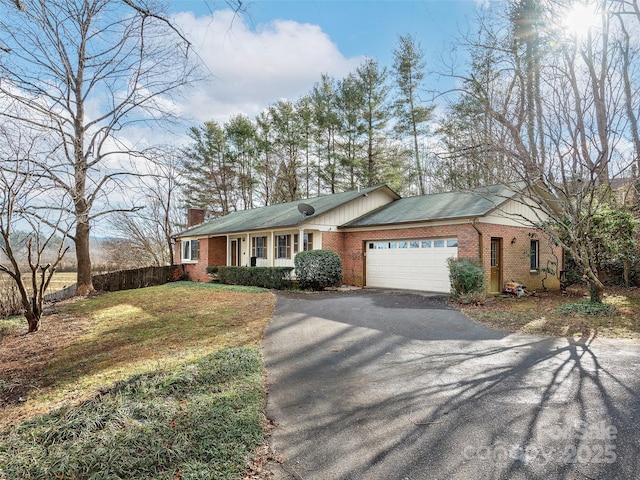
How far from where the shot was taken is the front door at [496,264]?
42.5 ft

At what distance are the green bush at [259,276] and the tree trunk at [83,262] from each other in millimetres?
5804

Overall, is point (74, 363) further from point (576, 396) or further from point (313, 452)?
point (576, 396)

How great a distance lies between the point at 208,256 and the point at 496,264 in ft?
49.6

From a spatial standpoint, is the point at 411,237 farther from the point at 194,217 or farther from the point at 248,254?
the point at 194,217

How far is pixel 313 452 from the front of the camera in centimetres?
300

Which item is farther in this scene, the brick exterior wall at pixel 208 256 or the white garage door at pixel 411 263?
the brick exterior wall at pixel 208 256

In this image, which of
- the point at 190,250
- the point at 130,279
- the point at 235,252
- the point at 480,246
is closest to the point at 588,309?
the point at 480,246

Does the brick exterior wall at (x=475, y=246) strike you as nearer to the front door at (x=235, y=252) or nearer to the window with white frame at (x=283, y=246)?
the window with white frame at (x=283, y=246)

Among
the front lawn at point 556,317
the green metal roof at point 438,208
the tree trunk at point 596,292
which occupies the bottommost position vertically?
the front lawn at point 556,317

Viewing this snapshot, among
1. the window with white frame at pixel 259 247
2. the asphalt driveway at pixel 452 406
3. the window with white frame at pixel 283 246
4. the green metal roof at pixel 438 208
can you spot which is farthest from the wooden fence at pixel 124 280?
the asphalt driveway at pixel 452 406

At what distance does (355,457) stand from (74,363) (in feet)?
17.3

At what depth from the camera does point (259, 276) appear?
15.9m

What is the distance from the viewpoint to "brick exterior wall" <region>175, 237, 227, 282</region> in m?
21.1

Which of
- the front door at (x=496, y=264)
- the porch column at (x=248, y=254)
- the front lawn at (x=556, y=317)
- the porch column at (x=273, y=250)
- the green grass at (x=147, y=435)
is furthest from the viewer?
the porch column at (x=248, y=254)
